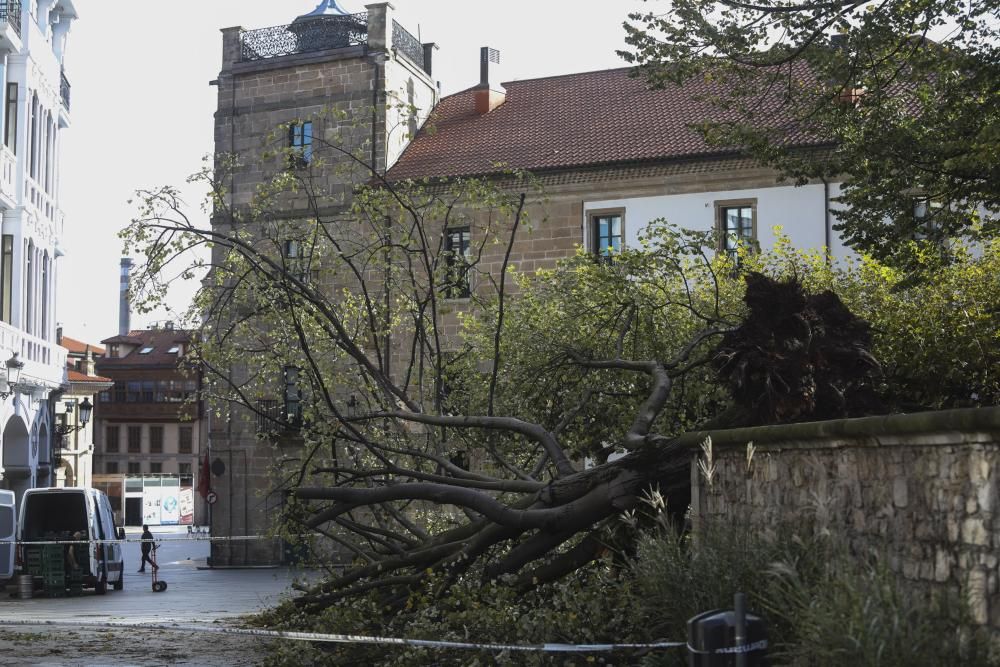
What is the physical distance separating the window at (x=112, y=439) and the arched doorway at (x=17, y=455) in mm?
59098

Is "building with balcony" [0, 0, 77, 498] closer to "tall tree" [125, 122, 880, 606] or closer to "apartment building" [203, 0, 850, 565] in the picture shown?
"apartment building" [203, 0, 850, 565]

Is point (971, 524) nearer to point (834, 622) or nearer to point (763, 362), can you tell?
point (834, 622)

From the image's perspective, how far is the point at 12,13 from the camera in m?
29.2

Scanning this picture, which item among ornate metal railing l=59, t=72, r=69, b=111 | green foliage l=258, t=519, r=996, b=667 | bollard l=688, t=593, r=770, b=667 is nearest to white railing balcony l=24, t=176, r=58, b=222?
ornate metal railing l=59, t=72, r=69, b=111

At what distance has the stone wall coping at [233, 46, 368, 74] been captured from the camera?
38.0 m

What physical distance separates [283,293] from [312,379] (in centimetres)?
162

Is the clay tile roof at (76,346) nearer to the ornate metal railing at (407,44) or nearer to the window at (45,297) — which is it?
the ornate metal railing at (407,44)

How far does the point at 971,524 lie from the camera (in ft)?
20.2

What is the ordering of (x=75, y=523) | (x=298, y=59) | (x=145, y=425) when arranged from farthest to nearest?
(x=145, y=425) < (x=298, y=59) < (x=75, y=523)

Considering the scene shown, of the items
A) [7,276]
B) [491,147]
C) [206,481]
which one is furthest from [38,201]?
[491,147]

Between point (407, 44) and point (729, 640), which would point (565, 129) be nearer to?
point (407, 44)

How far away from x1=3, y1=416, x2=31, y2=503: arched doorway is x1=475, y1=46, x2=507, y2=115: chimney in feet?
49.2

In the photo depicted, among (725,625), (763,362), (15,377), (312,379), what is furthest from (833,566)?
(15,377)

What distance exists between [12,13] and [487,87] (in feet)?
44.6
